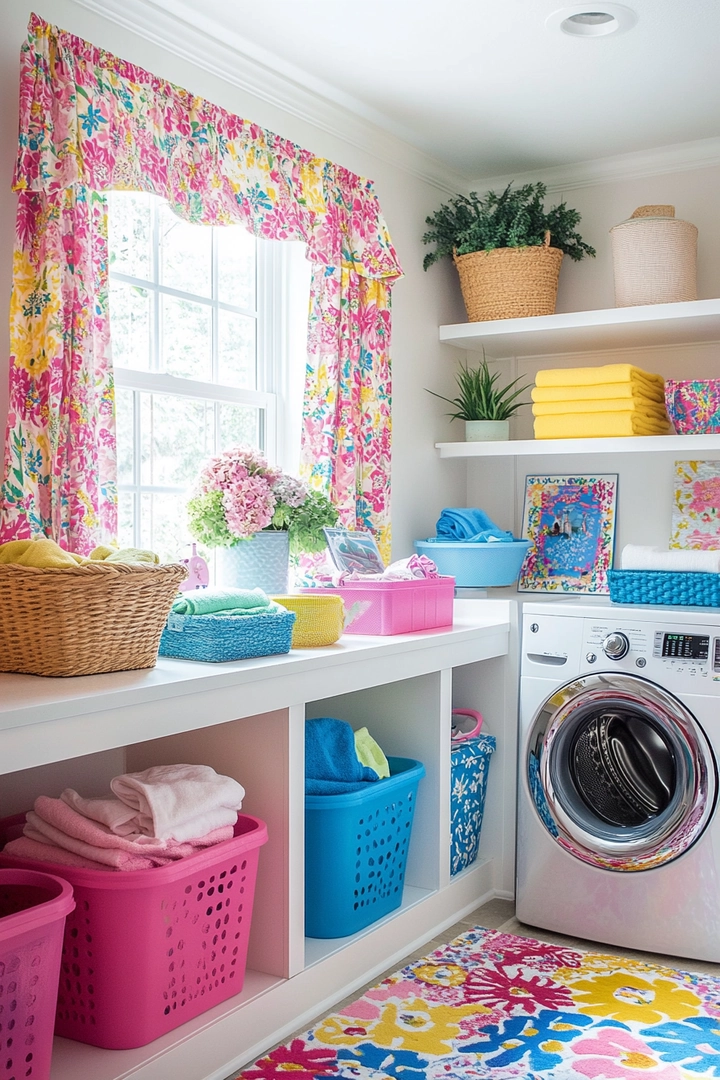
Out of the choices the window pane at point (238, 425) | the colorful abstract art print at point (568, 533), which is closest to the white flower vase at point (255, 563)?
the window pane at point (238, 425)

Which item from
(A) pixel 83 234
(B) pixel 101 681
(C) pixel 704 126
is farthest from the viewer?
(C) pixel 704 126

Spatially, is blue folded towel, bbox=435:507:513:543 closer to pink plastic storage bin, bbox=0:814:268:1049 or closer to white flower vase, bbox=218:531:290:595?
white flower vase, bbox=218:531:290:595

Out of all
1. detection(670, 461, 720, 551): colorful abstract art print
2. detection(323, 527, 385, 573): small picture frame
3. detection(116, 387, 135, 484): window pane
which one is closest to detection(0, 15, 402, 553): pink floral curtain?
detection(116, 387, 135, 484): window pane

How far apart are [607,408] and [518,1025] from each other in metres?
1.85

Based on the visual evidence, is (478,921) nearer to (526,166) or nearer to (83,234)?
(83,234)

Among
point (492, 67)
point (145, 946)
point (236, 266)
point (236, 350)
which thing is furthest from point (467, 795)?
point (492, 67)

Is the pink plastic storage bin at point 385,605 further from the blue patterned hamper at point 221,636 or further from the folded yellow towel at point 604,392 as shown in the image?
the folded yellow towel at point 604,392

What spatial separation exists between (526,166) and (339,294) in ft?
3.47

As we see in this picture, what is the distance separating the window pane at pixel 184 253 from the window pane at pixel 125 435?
0.36 m

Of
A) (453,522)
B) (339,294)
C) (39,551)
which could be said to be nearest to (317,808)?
(39,551)

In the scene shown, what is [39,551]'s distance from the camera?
1.87 metres

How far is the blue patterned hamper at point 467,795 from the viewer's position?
2975 mm

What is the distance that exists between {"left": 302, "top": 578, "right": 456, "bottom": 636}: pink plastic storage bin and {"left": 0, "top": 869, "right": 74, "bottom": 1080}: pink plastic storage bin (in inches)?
46.3

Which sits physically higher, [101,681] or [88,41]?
[88,41]
